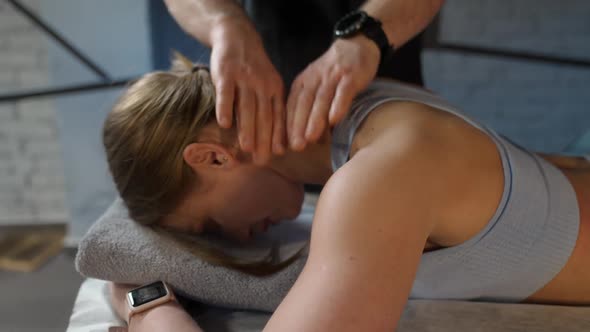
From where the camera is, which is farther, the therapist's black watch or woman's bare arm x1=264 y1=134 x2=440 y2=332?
the therapist's black watch

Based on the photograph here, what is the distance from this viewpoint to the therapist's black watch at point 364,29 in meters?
0.88

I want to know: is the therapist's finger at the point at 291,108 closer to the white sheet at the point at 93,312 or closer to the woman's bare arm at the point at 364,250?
the woman's bare arm at the point at 364,250

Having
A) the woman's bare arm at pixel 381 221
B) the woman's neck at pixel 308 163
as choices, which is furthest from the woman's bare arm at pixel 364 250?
the woman's neck at pixel 308 163

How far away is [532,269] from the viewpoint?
2.76 feet

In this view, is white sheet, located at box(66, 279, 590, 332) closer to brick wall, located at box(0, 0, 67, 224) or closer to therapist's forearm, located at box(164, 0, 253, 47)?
therapist's forearm, located at box(164, 0, 253, 47)

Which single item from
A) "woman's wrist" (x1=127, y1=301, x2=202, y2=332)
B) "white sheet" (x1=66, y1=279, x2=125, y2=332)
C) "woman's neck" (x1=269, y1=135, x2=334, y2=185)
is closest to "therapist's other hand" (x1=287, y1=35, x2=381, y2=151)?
"woman's neck" (x1=269, y1=135, x2=334, y2=185)

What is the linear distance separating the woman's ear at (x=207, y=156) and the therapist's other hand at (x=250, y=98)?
56mm

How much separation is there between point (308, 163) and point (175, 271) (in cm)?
31

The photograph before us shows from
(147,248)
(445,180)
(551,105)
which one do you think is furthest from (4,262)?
(551,105)

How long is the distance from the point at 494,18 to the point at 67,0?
172cm

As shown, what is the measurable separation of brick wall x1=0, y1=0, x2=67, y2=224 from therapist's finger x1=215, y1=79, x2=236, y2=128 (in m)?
1.67

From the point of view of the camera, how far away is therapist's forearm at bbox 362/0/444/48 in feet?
3.13

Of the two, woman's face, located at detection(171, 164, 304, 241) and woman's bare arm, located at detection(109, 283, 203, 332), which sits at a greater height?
woman's face, located at detection(171, 164, 304, 241)

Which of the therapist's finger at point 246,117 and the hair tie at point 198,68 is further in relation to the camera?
the hair tie at point 198,68
